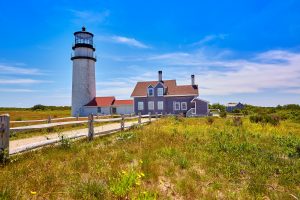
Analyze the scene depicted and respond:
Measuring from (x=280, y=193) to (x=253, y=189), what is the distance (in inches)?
22.3

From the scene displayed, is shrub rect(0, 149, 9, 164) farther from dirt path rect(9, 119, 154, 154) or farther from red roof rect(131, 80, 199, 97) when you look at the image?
red roof rect(131, 80, 199, 97)

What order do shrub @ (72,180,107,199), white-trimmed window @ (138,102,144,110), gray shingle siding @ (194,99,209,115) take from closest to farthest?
1. shrub @ (72,180,107,199)
2. gray shingle siding @ (194,99,209,115)
3. white-trimmed window @ (138,102,144,110)

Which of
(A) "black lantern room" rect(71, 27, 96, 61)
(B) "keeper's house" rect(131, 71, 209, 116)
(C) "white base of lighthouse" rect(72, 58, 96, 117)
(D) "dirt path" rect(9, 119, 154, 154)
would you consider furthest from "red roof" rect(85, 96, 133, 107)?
(D) "dirt path" rect(9, 119, 154, 154)

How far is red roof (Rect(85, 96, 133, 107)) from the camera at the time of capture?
1627 inches

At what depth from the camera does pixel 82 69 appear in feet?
128

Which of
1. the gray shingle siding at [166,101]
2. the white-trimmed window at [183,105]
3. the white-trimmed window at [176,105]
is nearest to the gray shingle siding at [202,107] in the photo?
the gray shingle siding at [166,101]

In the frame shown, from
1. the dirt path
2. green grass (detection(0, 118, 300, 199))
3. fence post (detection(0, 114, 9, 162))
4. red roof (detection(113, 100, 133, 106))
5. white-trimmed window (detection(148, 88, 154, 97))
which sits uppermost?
white-trimmed window (detection(148, 88, 154, 97))

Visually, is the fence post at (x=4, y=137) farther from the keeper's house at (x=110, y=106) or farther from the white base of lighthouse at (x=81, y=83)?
the keeper's house at (x=110, y=106)

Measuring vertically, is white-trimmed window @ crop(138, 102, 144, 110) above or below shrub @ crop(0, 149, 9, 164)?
above

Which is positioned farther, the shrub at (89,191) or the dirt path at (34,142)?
the dirt path at (34,142)

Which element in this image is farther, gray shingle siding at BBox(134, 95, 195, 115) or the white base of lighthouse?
the white base of lighthouse

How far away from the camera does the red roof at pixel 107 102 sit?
41.3m

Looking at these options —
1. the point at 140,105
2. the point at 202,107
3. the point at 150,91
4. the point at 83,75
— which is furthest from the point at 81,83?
the point at 202,107

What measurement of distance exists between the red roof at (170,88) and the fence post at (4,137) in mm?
33496
